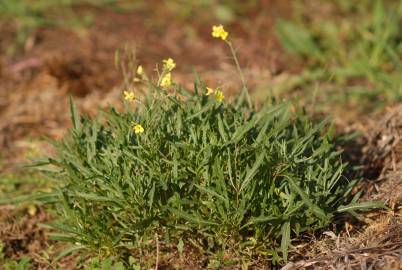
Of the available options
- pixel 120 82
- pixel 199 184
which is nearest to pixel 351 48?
pixel 120 82

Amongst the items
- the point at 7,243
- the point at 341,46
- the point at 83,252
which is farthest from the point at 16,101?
the point at 341,46

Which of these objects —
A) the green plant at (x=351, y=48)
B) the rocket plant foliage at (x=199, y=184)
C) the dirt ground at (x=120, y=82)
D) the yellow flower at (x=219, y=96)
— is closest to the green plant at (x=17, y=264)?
the dirt ground at (x=120, y=82)

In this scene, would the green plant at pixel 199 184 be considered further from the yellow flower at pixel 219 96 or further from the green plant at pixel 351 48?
the green plant at pixel 351 48

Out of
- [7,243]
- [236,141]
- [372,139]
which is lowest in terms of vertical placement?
[7,243]

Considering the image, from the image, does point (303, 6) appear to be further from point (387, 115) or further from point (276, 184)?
point (276, 184)

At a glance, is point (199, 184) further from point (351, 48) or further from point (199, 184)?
point (351, 48)

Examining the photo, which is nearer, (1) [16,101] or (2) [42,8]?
(1) [16,101]
